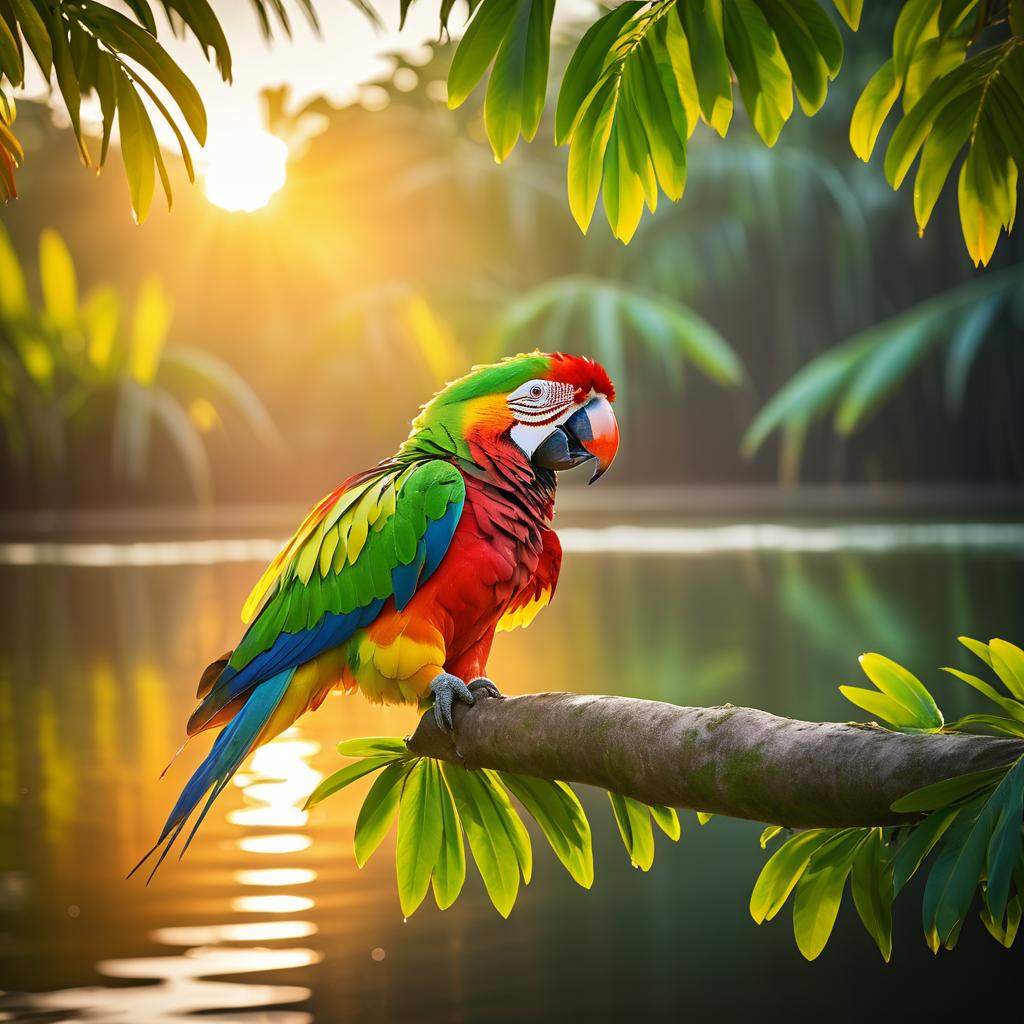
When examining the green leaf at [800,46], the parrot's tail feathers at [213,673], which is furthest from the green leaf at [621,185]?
the parrot's tail feathers at [213,673]

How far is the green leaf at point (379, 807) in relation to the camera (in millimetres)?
1145

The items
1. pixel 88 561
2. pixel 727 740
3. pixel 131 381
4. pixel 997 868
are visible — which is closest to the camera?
pixel 997 868

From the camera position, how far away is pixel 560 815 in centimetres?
112

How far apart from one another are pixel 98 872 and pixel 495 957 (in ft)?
2.60

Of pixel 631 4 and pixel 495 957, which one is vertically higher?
pixel 631 4

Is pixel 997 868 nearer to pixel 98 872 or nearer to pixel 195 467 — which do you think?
pixel 98 872

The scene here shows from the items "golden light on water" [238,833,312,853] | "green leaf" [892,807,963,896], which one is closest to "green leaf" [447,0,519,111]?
"green leaf" [892,807,963,896]

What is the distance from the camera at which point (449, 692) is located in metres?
1.10

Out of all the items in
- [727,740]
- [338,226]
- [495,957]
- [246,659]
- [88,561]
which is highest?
[338,226]

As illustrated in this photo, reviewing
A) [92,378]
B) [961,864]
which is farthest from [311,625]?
[92,378]

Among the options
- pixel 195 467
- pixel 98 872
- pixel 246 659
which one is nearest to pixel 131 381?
pixel 195 467

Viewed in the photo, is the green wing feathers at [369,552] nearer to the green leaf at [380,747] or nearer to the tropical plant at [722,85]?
the green leaf at [380,747]

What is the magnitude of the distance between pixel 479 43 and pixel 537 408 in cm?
42

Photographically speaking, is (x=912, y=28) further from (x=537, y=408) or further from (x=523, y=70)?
(x=537, y=408)
